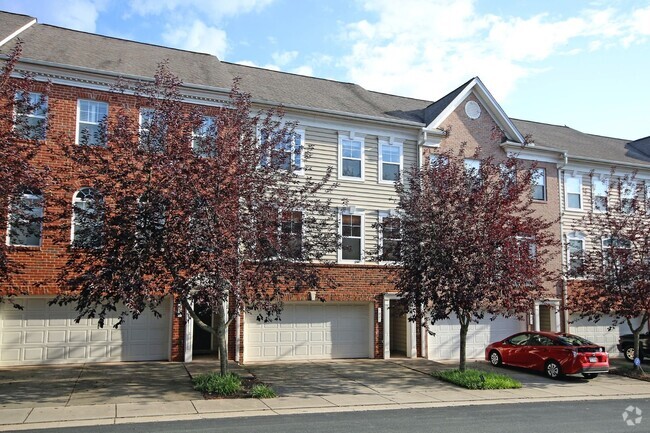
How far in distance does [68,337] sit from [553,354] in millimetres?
15007

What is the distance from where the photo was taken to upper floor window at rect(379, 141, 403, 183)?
2095cm

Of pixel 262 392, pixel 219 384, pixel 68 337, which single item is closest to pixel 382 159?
pixel 262 392

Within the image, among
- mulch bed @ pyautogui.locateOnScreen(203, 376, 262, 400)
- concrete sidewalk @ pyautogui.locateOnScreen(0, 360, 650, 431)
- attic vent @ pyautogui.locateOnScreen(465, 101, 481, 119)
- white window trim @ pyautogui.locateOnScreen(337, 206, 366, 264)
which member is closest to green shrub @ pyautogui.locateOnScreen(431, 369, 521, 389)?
concrete sidewalk @ pyautogui.locateOnScreen(0, 360, 650, 431)

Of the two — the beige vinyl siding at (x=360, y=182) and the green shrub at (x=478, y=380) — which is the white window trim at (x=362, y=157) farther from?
the green shrub at (x=478, y=380)

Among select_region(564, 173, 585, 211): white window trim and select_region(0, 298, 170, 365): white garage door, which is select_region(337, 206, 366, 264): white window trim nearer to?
select_region(0, 298, 170, 365): white garage door

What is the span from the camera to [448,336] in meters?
21.5

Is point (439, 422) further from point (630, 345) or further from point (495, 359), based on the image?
point (630, 345)

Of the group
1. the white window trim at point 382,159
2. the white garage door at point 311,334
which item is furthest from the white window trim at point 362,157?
the white garage door at point 311,334

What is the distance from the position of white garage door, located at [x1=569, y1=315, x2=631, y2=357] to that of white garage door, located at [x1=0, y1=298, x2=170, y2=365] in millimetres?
17806

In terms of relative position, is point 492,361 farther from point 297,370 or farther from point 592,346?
point 297,370

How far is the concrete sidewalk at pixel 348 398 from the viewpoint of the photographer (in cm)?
1059

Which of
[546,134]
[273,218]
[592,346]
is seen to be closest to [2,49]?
[273,218]

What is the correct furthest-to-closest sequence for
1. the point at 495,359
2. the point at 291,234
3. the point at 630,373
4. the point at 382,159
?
the point at 382,159, the point at 495,359, the point at 630,373, the point at 291,234

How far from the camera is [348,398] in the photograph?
13.1m
